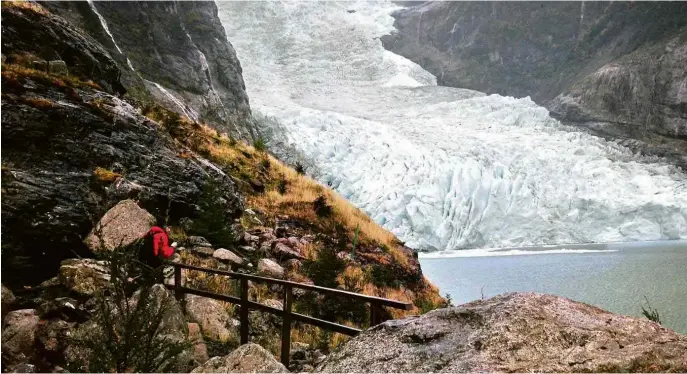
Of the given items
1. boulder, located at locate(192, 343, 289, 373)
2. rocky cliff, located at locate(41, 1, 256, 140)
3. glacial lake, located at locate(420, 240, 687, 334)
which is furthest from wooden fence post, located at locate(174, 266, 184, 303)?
rocky cliff, located at locate(41, 1, 256, 140)

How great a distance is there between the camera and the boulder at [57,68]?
8.45 metres

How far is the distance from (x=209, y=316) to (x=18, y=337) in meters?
2.09

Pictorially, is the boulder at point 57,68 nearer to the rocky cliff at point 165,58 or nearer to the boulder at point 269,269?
the boulder at point 269,269

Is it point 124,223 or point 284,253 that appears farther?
point 284,253

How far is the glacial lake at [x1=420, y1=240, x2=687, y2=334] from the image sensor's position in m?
15.4

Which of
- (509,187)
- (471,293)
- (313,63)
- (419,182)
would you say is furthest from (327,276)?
(313,63)

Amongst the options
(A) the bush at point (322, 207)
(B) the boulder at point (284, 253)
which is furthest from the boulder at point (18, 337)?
(A) the bush at point (322, 207)

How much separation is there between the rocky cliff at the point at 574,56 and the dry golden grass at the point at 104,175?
253 feet

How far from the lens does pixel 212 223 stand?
28.9 ft

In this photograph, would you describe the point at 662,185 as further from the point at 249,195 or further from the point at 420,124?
the point at 249,195

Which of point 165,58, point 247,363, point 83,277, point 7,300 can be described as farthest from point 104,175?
point 165,58

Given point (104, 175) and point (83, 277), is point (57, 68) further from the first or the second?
point (83, 277)

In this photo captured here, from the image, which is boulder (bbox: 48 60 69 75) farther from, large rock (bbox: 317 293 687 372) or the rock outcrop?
large rock (bbox: 317 293 687 372)

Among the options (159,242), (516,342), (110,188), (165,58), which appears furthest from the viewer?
(165,58)
